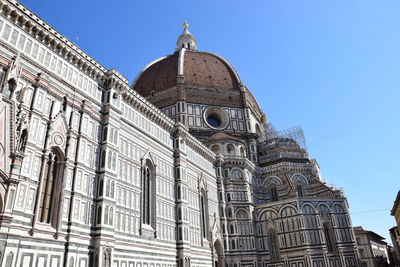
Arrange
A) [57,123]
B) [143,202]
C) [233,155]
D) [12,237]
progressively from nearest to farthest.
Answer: [12,237] < [57,123] < [143,202] < [233,155]

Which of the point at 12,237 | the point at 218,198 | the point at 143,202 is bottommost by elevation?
the point at 12,237

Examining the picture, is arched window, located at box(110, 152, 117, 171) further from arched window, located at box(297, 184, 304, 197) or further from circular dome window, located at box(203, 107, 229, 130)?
arched window, located at box(297, 184, 304, 197)

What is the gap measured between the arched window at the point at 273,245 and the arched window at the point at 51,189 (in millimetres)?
25157

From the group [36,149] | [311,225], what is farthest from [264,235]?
[36,149]

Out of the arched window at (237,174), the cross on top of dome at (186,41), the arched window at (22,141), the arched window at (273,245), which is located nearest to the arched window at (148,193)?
the arched window at (22,141)

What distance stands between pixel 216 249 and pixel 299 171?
15142 mm

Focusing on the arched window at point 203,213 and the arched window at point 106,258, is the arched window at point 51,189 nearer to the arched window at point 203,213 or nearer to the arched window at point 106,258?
the arched window at point 106,258

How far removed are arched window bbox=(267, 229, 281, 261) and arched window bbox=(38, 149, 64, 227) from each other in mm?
25157

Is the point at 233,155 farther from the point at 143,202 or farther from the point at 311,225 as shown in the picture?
the point at 143,202

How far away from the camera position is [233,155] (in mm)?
37625

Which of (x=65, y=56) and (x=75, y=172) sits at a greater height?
(x=65, y=56)

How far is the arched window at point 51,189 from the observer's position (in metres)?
15.4

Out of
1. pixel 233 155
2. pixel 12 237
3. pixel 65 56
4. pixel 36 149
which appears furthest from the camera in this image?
pixel 233 155

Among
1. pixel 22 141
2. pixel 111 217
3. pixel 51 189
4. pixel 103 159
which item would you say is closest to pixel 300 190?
pixel 111 217
